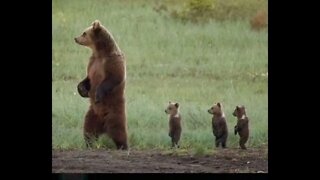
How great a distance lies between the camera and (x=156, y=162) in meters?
5.56

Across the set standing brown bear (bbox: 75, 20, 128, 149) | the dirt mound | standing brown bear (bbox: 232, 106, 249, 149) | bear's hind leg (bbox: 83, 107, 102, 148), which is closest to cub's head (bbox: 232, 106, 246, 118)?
standing brown bear (bbox: 232, 106, 249, 149)

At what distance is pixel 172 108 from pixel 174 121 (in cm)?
9

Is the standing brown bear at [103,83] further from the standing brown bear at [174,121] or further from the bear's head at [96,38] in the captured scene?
the standing brown bear at [174,121]

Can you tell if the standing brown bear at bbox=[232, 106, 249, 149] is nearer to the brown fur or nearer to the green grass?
the green grass

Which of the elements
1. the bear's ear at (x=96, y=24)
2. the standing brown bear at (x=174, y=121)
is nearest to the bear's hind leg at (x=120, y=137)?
the standing brown bear at (x=174, y=121)

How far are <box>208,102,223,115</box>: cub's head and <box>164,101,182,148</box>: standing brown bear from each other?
0.72 feet

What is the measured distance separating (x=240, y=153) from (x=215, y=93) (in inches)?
17.0

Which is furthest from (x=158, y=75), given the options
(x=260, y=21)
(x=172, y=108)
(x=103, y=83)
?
(x=260, y=21)

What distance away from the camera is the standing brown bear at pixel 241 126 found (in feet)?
18.3

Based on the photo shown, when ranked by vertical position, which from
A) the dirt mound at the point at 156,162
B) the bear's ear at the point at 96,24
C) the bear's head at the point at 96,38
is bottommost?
the dirt mound at the point at 156,162

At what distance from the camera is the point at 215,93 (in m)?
5.61
